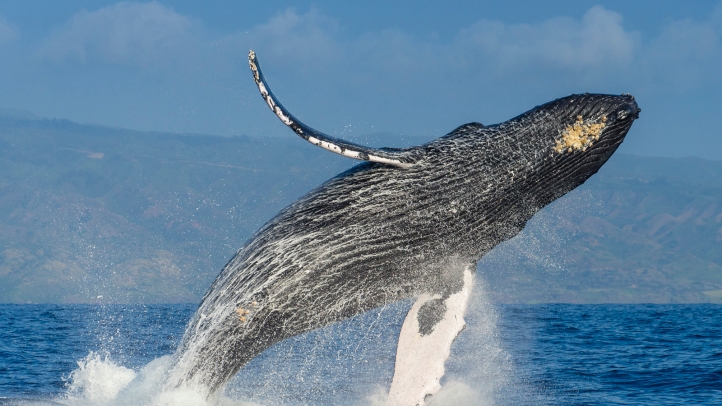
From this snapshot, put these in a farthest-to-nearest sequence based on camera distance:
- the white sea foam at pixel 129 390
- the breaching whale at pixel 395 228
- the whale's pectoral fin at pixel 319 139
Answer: the white sea foam at pixel 129 390 → the breaching whale at pixel 395 228 → the whale's pectoral fin at pixel 319 139

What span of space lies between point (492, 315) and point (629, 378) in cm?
648

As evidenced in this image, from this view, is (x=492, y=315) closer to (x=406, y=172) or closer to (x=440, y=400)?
(x=440, y=400)

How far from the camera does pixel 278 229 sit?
8.45 m

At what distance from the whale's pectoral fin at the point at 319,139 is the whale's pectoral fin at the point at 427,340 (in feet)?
6.00

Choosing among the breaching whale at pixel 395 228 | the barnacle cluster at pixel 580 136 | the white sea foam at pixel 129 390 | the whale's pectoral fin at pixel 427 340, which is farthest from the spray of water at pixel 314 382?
the barnacle cluster at pixel 580 136

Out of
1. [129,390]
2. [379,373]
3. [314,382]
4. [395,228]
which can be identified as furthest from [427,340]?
[379,373]

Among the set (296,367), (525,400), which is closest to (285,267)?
(525,400)

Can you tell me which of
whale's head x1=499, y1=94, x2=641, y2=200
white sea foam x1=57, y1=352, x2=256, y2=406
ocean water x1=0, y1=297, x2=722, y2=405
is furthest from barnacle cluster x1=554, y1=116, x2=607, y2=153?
white sea foam x1=57, y1=352, x2=256, y2=406

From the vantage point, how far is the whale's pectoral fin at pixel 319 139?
7422 mm

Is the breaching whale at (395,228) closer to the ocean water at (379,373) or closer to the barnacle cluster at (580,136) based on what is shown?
the barnacle cluster at (580,136)

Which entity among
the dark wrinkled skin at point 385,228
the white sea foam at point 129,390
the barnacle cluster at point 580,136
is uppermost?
the barnacle cluster at point 580,136

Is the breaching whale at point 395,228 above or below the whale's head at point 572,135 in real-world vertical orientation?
below

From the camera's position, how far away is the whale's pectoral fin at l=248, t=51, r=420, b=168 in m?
7.42

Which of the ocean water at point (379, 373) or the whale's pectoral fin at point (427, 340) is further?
the ocean water at point (379, 373)
